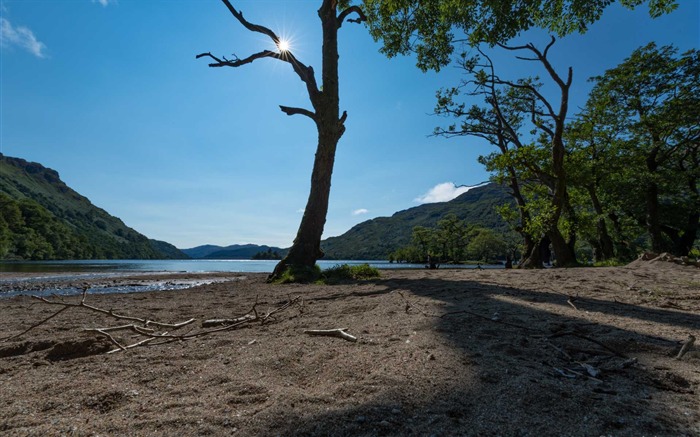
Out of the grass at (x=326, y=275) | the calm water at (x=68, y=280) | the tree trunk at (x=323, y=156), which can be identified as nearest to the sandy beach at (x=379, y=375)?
the grass at (x=326, y=275)

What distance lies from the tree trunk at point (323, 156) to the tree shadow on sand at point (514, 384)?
8.25 metres

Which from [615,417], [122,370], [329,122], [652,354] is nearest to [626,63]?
[329,122]

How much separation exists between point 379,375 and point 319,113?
1163cm

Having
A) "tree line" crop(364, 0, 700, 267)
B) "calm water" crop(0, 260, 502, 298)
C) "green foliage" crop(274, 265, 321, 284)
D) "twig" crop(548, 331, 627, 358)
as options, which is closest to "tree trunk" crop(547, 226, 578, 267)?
"tree line" crop(364, 0, 700, 267)

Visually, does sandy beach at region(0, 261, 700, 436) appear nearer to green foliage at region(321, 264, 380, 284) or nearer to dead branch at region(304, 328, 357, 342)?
dead branch at region(304, 328, 357, 342)

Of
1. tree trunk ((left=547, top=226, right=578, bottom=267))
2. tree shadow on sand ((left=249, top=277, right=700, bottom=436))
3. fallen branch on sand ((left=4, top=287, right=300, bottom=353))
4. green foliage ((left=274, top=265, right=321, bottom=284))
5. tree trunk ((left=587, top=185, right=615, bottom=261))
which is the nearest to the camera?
tree shadow on sand ((left=249, top=277, right=700, bottom=436))

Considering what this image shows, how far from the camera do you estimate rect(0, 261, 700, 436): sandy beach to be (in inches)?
75.5

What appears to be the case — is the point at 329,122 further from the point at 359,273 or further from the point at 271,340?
the point at 271,340

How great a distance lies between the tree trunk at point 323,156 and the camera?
12148 mm

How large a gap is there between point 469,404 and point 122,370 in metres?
2.97

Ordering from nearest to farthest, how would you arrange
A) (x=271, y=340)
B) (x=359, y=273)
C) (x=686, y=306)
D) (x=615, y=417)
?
1. (x=615, y=417)
2. (x=271, y=340)
3. (x=686, y=306)
4. (x=359, y=273)

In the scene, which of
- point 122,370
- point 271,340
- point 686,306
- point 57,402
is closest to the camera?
point 57,402

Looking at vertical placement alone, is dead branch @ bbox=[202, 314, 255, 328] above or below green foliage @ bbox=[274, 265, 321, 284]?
below

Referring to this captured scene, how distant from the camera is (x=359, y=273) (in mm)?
11664
